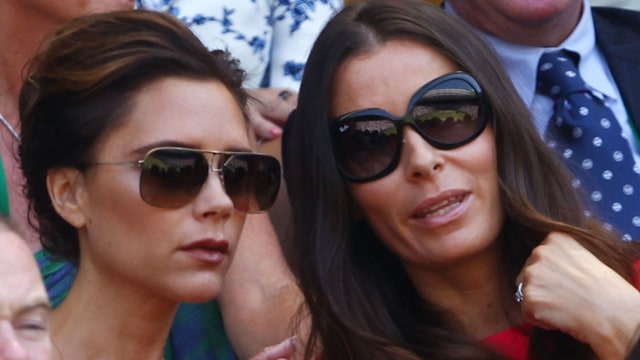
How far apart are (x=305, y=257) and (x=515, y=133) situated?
0.46 m

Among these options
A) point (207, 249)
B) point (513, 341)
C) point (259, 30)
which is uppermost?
point (259, 30)

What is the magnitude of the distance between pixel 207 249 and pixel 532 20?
4.28ft

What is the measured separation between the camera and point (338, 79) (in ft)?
9.96

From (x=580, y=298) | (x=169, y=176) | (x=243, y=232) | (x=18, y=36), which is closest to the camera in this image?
(x=169, y=176)

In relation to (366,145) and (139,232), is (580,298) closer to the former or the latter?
(366,145)

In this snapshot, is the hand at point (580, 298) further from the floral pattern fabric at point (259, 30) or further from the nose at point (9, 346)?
the nose at point (9, 346)

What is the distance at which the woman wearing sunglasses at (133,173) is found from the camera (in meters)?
2.75

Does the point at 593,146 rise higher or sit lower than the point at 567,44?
lower

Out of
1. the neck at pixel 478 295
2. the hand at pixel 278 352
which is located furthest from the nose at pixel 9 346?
the neck at pixel 478 295

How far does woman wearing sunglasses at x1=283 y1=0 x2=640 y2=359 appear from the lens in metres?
2.92

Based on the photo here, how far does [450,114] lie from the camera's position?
294 cm

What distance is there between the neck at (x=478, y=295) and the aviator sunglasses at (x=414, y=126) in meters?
0.25

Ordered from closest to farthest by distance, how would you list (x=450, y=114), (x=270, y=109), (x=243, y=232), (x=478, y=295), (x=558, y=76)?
(x=450, y=114) → (x=478, y=295) → (x=243, y=232) → (x=270, y=109) → (x=558, y=76)

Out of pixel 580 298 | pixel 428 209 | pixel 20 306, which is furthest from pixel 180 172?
pixel 580 298
